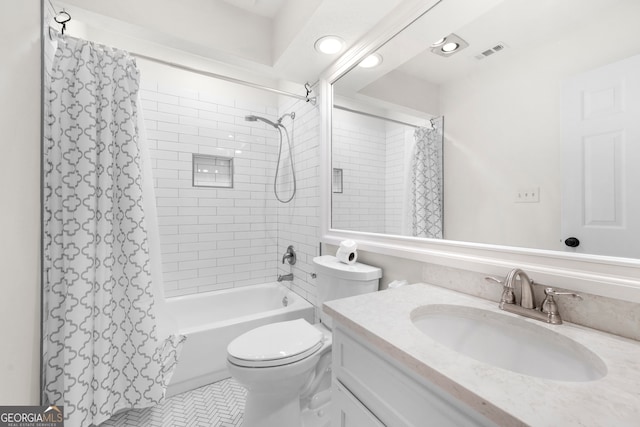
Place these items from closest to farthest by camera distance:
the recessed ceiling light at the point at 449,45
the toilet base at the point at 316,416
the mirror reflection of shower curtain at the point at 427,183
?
1. the recessed ceiling light at the point at 449,45
2. the mirror reflection of shower curtain at the point at 427,183
3. the toilet base at the point at 316,416

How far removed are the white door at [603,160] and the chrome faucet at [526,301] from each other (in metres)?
0.16

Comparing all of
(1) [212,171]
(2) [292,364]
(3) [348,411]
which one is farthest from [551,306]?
(1) [212,171]

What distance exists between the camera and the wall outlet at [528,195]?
0.86 meters


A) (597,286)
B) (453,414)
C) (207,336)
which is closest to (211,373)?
(207,336)

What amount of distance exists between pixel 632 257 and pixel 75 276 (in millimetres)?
1990

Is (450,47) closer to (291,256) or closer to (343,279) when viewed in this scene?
(343,279)

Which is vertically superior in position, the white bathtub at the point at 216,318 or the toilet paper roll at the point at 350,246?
the toilet paper roll at the point at 350,246

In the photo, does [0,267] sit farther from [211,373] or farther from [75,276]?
[211,373]

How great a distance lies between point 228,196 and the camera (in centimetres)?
255

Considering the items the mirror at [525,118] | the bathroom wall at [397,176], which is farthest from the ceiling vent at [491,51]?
the bathroom wall at [397,176]

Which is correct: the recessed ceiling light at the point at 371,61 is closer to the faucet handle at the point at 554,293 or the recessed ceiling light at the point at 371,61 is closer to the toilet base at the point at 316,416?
the faucet handle at the point at 554,293

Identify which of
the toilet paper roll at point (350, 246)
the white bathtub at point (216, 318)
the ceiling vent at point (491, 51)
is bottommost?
the white bathtub at point (216, 318)

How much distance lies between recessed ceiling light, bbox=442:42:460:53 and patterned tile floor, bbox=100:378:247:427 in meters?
2.20

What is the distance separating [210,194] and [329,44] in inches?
64.8
